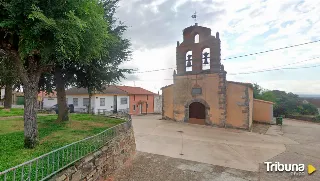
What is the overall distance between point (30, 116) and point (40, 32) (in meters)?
2.81

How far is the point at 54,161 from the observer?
4785 mm

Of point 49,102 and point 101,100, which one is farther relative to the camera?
point 49,102

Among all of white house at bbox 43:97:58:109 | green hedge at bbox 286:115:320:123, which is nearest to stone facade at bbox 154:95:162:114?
white house at bbox 43:97:58:109

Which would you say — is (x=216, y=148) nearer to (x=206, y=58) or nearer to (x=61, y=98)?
(x=61, y=98)

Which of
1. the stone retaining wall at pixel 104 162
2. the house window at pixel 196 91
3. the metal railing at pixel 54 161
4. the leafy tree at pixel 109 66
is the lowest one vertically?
the stone retaining wall at pixel 104 162

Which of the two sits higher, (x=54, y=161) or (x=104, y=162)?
(x=54, y=161)

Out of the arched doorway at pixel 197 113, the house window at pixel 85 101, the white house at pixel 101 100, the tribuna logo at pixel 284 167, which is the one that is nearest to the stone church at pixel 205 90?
the arched doorway at pixel 197 113

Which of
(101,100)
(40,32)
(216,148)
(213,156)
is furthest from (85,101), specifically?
(40,32)

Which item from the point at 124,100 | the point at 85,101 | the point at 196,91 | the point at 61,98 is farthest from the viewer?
the point at 124,100

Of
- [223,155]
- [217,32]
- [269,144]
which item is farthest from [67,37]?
[217,32]

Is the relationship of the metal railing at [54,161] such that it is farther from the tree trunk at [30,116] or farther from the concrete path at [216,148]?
the concrete path at [216,148]

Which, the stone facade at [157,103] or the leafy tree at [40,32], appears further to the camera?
the stone facade at [157,103]

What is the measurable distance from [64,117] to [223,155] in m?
9.33

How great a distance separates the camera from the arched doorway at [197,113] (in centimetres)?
2013
